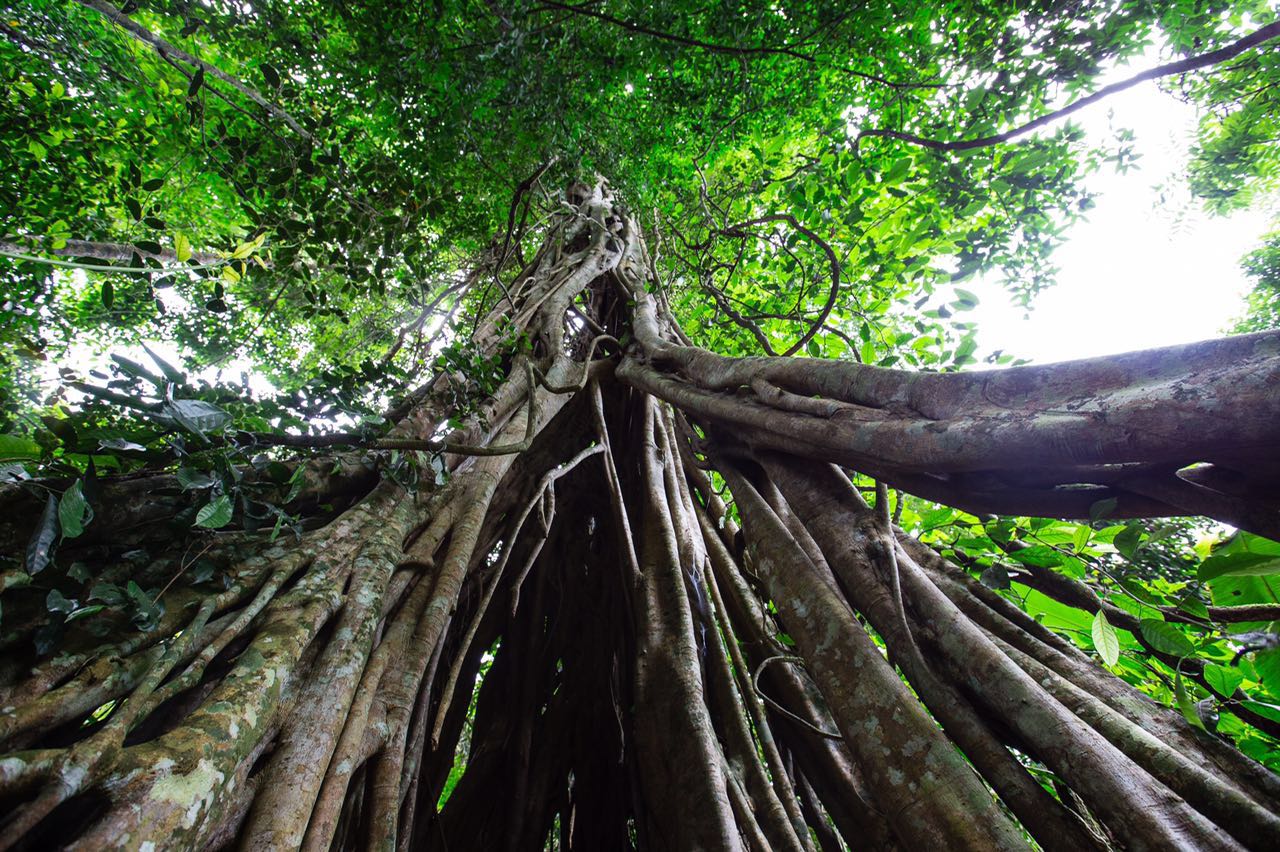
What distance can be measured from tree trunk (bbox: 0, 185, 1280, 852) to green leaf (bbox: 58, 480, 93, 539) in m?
0.11

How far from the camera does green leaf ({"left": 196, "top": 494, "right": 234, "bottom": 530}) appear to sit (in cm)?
107

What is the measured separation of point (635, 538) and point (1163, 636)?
1.97m

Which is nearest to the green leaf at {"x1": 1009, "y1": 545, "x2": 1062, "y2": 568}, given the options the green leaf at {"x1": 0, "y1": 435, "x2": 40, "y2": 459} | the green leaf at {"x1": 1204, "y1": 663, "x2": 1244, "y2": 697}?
the green leaf at {"x1": 1204, "y1": 663, "x2": 1244, "y2": 697}

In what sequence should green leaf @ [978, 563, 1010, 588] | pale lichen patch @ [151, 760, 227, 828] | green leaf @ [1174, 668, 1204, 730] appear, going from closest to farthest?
pale lichen patch @ [151, 760, 227, 828], green leaf @ [1174, 668, 1204, 730], green leaf @ [978, 563, 1010, 588]

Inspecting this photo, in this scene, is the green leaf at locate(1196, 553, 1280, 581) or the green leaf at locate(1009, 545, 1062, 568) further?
the green leaf at locate(1009, 545, 1062, 568)

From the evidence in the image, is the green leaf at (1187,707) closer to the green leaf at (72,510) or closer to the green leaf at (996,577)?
the green leaf at (996,577)

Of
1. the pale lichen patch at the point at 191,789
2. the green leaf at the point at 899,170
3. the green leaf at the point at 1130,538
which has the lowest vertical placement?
the pale lichen patch at the point at 191,789

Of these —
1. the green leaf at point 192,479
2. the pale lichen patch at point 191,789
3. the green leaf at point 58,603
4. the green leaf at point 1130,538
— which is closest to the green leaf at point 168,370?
the green leaf at point 192,479

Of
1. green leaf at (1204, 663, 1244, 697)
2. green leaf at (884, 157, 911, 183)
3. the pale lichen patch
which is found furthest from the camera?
green leaf at (884, 157, 911, 183)

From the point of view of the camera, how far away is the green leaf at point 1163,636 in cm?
114

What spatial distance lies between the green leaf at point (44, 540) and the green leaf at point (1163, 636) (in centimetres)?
223

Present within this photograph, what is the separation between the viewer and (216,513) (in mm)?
1103

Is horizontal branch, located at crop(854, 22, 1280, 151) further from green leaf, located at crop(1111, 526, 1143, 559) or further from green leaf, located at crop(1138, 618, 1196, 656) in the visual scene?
green leaf, located at crop(1138, 618, 1196, 656)

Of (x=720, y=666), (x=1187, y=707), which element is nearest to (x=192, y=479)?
(x=720, y=666)
